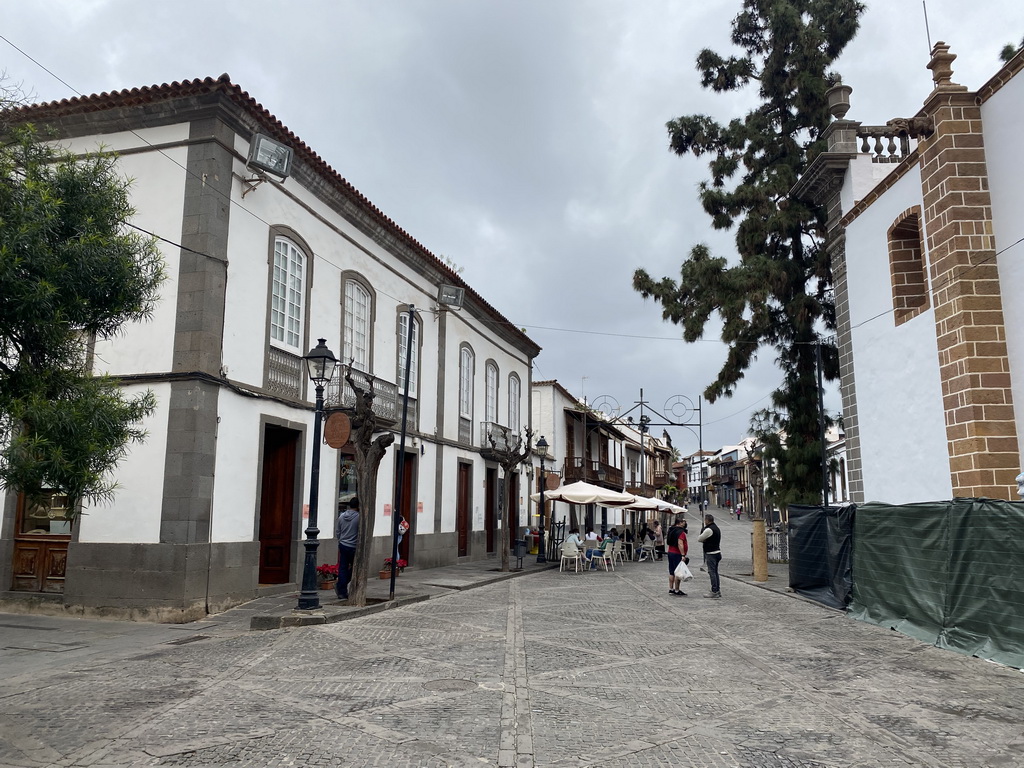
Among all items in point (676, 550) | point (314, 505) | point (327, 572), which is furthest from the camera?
point (676, 550)

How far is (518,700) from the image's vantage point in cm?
651

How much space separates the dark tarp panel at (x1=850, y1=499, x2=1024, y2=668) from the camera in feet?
27.2

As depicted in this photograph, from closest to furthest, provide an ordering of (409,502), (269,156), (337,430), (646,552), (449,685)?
1. (449,685)
2. (337,430)
3. (269,156)
4. (409,502)
5. (646,552)

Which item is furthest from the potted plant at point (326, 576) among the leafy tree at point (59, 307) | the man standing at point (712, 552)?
the leafy tree at point (59, 307)

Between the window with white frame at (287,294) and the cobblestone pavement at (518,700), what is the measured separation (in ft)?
19.8

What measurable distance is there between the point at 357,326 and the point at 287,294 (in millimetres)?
2934

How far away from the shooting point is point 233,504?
42.2 feet

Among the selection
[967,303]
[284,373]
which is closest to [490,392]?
[284,373]

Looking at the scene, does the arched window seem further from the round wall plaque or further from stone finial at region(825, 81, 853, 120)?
the round wall plaque

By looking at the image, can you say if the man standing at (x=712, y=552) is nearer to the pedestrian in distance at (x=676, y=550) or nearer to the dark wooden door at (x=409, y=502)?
the pedestrian in distance at (x=676, y=550)

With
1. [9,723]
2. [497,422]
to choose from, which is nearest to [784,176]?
[497,422]

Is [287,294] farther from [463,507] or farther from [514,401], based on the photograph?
[514,401]

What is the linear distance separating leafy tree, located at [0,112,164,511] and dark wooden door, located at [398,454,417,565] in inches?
534

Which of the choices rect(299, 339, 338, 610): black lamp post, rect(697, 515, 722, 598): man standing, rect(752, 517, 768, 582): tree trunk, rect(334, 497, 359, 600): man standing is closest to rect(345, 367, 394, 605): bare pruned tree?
rect(334, 497, 359, 600): man standing
